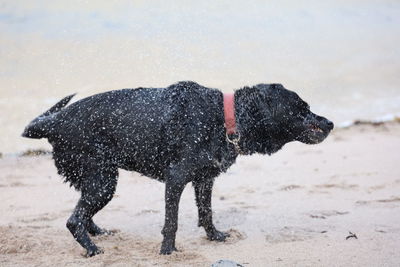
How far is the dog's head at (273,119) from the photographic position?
4930 mm

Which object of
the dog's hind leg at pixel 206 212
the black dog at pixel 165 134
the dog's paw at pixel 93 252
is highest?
the black dog at pixel 165 134

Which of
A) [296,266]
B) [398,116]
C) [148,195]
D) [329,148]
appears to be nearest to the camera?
[296,266]

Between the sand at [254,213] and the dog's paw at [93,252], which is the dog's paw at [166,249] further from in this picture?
the dog's paw at [93,252]

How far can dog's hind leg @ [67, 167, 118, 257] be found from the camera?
190 inches

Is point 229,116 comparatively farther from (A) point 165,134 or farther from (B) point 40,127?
(B) point 40,127

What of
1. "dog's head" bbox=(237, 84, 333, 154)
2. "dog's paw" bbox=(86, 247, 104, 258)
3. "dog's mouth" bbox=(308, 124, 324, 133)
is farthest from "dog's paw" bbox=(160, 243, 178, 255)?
"dog's mouth" bbox=(308, 124, 324, 133)

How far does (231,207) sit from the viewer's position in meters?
6.25

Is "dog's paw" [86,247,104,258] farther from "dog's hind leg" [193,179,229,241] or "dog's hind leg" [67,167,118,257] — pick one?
"dog's hind leg" [193,179,229,241]

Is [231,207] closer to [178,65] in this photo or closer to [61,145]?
[61,145]

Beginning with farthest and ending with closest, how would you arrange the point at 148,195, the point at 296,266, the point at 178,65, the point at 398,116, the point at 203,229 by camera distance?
the point at 178,65, the point at 398,116, the point at 148,195, the point at 203,229, the point at 296,266

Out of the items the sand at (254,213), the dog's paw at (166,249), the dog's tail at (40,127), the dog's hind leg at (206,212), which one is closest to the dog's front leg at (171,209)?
the dog's paw at (166,249)

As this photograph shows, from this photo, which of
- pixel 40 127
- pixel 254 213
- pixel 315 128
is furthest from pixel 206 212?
pixel 40 127

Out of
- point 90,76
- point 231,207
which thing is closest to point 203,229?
point 231,207

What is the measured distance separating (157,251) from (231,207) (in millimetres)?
1539
